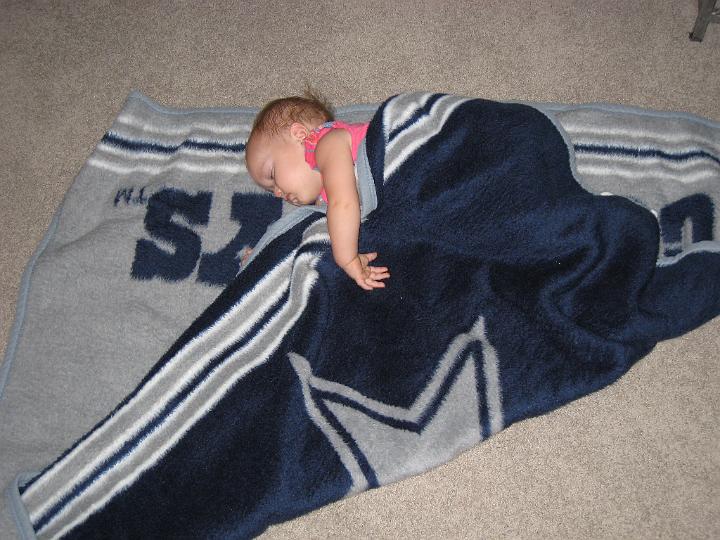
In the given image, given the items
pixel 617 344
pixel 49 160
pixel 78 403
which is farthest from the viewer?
pixel 49 160

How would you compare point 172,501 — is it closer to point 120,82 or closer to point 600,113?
point 120,82

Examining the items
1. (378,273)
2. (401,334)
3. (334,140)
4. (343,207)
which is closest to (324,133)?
(334,140)

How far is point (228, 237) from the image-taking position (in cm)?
122

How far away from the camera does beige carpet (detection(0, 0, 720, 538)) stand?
3.47 feet

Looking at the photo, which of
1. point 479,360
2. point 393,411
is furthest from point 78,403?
point 479,360

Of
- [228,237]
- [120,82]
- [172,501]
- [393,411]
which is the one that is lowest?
[172,501]

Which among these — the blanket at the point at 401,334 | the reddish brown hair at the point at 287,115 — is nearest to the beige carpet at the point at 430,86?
the blanket at the point at 401,334

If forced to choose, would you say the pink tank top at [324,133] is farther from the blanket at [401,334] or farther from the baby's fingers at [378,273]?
the baby's fingers at [378,273]

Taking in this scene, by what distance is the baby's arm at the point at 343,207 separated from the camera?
1.03 metres

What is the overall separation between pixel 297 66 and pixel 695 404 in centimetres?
104

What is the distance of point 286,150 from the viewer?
3.57ft

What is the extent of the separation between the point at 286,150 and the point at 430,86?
441mm

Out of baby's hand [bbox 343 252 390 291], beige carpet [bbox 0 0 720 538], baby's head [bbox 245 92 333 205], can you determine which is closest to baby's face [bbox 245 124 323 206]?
baby's head [bbox 245 92 333 205]

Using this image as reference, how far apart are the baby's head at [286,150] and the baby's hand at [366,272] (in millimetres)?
155
